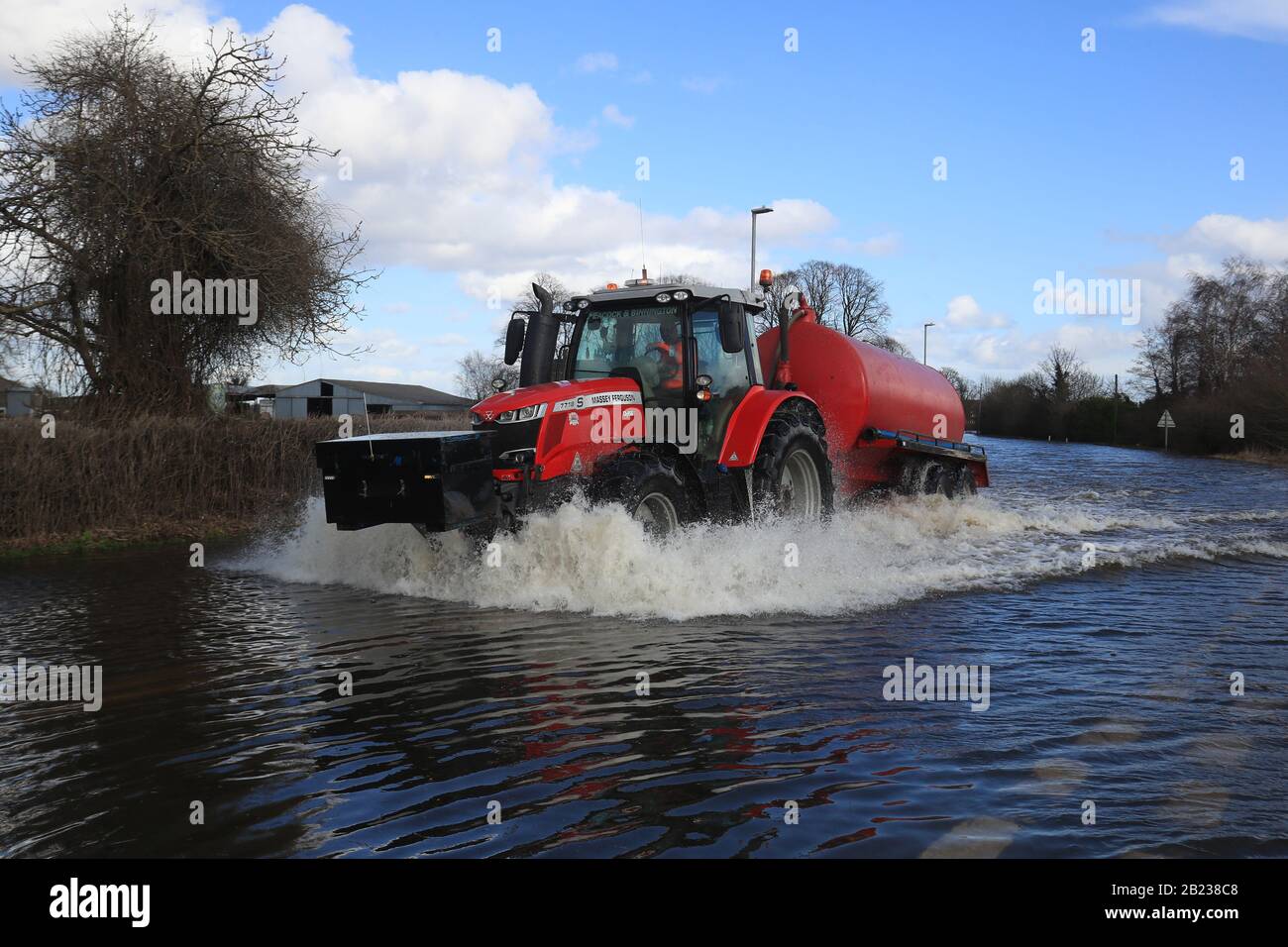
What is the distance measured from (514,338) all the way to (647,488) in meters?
2.09

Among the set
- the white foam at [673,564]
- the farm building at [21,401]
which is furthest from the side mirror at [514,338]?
the farm building at [21,401]

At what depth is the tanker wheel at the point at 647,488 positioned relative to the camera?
320 inches

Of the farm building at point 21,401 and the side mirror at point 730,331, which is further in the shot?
the farm building at point 21,401

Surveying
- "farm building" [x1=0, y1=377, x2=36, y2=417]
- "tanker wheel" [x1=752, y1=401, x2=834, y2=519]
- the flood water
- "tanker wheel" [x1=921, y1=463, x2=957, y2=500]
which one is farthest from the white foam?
"farm building" [x1=0, y1=377, x2=36, y2=417]

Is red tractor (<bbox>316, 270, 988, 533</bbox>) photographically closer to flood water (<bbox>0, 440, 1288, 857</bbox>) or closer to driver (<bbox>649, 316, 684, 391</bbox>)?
driver (<bbox>649, 316, 684, 391</bbox>)

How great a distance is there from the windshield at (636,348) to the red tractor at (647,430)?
0.04 ft

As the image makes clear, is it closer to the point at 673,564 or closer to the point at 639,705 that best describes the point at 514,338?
the point at 673,564

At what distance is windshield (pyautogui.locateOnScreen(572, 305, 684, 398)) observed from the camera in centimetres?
921

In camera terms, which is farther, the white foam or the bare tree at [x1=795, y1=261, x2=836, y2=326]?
the bare tree at [x1=795, y1=261, x2=836, y2=326]

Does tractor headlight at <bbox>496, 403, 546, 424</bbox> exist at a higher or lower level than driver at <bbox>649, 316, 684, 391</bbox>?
lower

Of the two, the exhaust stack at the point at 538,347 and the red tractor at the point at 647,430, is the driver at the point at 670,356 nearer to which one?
the red tractor at the point at 647,430

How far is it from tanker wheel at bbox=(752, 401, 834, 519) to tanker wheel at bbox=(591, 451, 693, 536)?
100cm

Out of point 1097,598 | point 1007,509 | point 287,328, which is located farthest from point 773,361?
point 287,328
